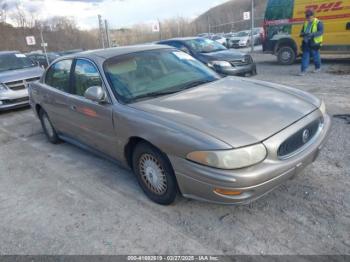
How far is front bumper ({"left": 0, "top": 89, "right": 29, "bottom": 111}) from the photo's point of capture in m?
7.98

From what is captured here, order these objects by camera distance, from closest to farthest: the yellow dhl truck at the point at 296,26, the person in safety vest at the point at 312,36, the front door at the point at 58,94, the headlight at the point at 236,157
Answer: the headlight at the point at 236,157, the front door at the point at 58,94, the person in safety vest at the point at 312,36, the yellow dhl truck at the point at 296,26

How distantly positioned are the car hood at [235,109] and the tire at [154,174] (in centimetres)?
39

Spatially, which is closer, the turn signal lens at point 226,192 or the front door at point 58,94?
the turn signal lens at point 226,192

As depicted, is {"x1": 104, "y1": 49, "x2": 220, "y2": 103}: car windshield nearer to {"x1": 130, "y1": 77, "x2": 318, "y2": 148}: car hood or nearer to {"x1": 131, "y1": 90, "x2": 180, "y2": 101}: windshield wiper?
{"x1": 131, "y1": 90, "x2": 180, "y2": 101}: windshield wiper

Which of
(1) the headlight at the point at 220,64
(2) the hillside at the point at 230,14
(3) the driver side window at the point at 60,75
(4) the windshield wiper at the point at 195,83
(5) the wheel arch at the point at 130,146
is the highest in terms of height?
(2) the hillside at the point at 230,14

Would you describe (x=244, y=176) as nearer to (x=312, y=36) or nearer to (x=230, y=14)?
(x=312, y=36)

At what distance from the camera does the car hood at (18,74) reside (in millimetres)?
8188

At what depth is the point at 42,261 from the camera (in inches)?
101

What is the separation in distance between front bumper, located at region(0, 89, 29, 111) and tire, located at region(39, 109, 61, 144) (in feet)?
10.5

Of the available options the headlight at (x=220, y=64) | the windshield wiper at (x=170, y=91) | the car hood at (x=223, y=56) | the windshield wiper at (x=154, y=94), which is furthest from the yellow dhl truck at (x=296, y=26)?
the windshield wiper at (x=154, y=94)

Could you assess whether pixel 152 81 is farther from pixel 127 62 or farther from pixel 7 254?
pixel 7 254

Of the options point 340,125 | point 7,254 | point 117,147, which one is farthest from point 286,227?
point 340,125

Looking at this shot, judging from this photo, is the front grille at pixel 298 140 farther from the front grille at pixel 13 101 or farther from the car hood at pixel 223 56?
the front grille at pixel 13 101

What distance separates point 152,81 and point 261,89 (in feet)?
4.18
